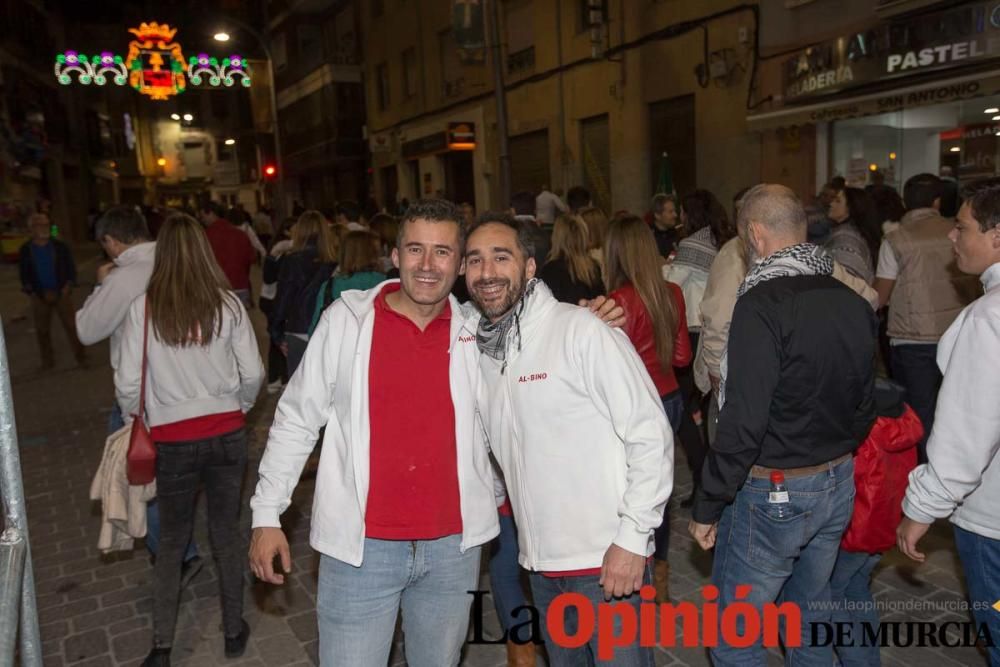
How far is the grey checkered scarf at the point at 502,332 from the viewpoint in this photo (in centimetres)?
258

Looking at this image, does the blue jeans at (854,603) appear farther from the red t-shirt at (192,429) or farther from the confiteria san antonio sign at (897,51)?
the confiteria san antonio sign at (897,51)

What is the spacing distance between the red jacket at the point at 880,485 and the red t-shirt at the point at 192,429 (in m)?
2.88

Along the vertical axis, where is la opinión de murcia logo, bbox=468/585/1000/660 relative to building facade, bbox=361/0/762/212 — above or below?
below

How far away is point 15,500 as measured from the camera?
5.05ft

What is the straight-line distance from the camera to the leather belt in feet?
9.12

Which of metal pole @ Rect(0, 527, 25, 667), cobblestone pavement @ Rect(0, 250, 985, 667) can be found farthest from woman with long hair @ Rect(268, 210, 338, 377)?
metal pole @ Rect(0, 527, 25, 667)

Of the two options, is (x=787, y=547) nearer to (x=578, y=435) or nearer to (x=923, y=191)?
(x=578, y=435)

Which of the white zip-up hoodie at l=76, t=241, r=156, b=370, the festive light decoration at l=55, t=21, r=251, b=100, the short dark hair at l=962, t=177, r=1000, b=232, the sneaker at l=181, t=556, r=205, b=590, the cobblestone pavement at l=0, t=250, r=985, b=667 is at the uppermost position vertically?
Result: the festive light decoration at l=55, t=21, r=251, b=100

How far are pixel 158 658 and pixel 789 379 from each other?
3202 mm

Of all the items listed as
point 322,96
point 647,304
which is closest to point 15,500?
point 647,304

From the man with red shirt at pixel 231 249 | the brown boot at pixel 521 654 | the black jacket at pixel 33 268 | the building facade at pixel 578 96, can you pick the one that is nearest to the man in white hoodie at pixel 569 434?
the brown boot at pixel 521 654

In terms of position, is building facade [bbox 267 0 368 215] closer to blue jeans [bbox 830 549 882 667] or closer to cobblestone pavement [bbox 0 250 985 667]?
cobblestone pavement [bbox 0 250 985 667]

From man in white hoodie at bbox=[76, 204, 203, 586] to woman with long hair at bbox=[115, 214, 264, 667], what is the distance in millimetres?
320

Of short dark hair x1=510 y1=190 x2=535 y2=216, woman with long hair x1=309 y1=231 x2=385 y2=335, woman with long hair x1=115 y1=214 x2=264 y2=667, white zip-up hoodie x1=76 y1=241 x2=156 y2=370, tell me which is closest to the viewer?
woman with long hair x1=115 y1=214 x2=264 y2=667
